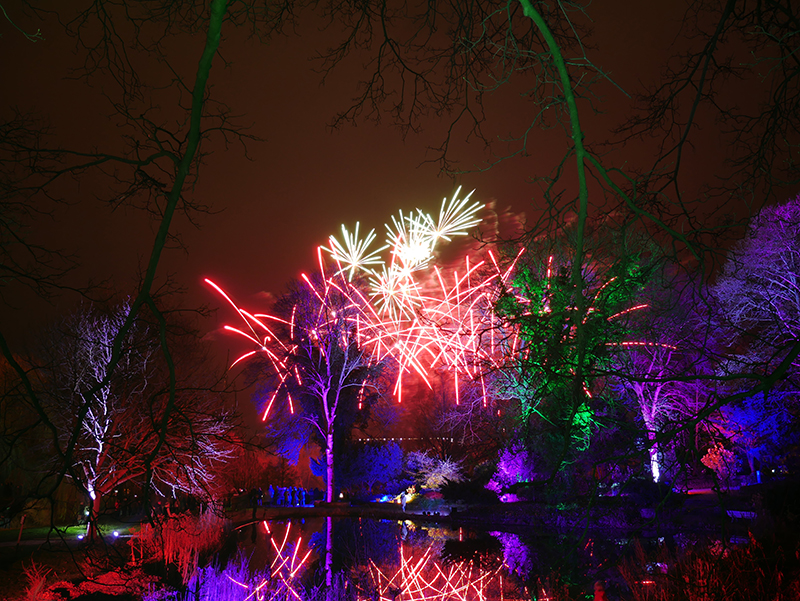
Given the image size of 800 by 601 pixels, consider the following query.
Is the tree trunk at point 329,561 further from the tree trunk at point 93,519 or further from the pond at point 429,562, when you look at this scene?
the tree trunk at point 93,519

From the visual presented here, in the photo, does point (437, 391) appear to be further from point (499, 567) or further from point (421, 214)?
point (499, 567)

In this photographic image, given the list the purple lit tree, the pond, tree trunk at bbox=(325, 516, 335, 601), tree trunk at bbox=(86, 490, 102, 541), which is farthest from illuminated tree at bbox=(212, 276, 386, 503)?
tree trunk at bbox=(86, 490, 102, 541)

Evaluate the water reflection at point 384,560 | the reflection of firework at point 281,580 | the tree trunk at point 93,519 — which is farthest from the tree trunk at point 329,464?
the tree trunk at point 93,519

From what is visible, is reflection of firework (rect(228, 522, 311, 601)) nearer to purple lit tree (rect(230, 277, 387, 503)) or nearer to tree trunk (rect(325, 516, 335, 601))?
tree trunk (rect(325, 516, 335, 601))

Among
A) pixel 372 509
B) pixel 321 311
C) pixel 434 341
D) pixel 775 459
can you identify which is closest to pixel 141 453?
pixel 434 341

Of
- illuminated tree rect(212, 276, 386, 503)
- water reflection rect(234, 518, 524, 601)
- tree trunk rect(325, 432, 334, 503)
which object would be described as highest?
illuminated tree rect(212, 276, 386, 503)

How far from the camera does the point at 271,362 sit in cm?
2989

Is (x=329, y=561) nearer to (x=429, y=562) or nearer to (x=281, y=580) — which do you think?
(x=281, y=580)

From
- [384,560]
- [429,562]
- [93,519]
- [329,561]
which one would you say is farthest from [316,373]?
[93,519]

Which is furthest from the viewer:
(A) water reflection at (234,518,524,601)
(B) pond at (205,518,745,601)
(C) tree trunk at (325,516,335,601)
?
(A) water reflection at (234,518,524,601)

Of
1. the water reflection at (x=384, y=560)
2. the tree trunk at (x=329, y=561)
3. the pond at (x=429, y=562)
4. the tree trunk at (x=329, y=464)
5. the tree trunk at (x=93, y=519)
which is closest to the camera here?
the tree trunk at (x=93, y=519)

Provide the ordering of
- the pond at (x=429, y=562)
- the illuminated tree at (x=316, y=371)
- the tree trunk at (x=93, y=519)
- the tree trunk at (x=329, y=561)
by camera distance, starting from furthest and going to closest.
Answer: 1. the illuminated tree at (x=316, y=371)
2. the tree trunk at (x=329, y=561)
3. the pond at (x=429, y=562)
4. the tree trunk at (x=93, y=519)

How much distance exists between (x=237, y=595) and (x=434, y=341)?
33.2 feet

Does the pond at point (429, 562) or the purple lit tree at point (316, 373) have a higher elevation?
the purple lit tree at point (316, 373)
